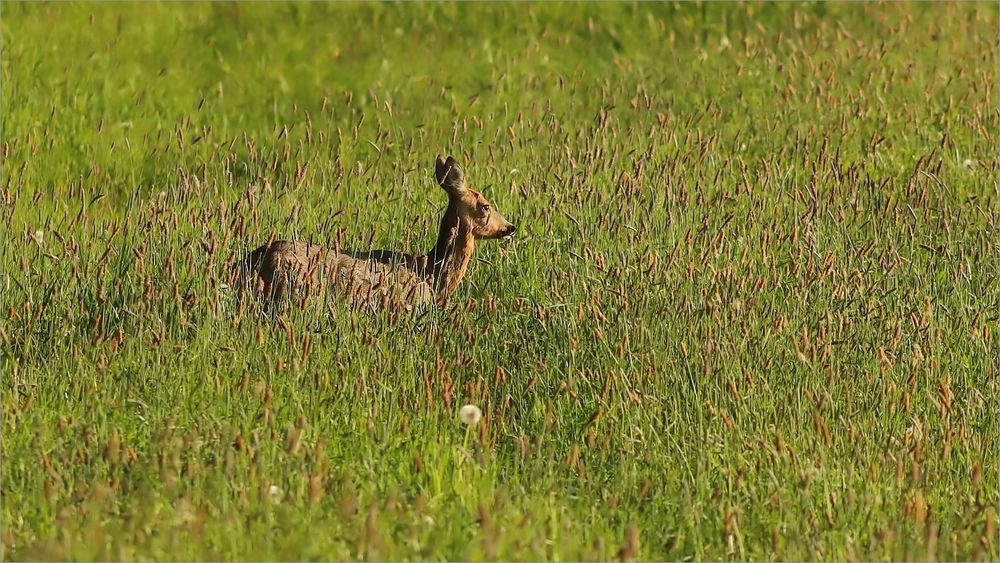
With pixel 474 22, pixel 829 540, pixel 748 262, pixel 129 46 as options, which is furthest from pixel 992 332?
pixel 129 46

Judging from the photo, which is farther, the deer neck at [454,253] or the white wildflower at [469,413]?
the deer neck at [454,253]

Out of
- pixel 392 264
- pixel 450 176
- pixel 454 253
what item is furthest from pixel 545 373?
pixel 450 176

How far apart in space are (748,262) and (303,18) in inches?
255

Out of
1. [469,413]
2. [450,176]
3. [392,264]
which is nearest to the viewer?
[469,413]

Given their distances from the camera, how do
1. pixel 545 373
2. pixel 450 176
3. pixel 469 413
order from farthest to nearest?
pixel 450 176 → pixel 545 373 → pixel 469 413

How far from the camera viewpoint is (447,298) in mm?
6535

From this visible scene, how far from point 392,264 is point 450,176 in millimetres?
864

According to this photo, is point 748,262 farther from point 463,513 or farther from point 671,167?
point 463,513

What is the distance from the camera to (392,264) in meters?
6.15

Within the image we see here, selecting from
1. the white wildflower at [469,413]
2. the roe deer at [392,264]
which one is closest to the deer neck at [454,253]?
the roe deer at [392,264]

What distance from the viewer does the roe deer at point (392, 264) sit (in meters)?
5.79

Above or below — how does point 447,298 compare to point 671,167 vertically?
below

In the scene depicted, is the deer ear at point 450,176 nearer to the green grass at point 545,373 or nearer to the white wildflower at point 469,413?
the green grass at point 545,373

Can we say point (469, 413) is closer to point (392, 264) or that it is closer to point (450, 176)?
point (392, 264)
